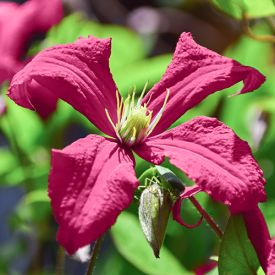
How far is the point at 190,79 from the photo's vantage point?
74 centimetres

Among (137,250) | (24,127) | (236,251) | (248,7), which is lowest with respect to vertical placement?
(24,127)

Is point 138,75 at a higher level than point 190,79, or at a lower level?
lower

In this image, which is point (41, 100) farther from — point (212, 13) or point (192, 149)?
point (212, 13)

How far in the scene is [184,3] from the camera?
2.03 m

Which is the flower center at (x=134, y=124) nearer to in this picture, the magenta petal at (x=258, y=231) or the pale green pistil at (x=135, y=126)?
the pale green pistil at (x=135, y=126)

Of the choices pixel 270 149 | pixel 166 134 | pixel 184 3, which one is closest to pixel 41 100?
pixel 270 149

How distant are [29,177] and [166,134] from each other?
482 millimetres

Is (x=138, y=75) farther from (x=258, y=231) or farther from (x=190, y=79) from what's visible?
(x=258, y=231)

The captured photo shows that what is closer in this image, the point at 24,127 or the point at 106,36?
the point at 24,127

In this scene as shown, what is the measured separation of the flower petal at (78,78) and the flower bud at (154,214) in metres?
0.09

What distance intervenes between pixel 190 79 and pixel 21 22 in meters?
0.54

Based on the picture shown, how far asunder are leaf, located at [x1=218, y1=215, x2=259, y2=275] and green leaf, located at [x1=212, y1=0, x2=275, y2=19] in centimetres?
23

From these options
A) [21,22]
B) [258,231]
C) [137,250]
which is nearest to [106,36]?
[21,22]

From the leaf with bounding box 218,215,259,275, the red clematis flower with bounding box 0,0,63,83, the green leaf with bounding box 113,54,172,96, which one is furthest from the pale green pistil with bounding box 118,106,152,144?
the green leaf with bounding box 113,54,172,96
